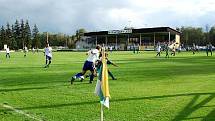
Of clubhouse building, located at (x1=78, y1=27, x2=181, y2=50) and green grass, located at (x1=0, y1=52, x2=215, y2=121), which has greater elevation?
clubhouse building, located at (x1=78, y1=27, x2=181, y2=50)

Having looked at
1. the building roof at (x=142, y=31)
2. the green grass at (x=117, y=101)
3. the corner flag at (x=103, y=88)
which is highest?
the building roof at (x=142, y=31)

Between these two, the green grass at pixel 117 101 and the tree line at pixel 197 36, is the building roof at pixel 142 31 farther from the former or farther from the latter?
the green grass at pixel 117 101

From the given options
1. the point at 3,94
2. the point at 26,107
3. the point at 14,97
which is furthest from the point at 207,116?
the point at 3,94

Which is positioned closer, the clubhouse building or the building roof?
the building roof

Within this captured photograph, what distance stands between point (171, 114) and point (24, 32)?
14145 centimetres

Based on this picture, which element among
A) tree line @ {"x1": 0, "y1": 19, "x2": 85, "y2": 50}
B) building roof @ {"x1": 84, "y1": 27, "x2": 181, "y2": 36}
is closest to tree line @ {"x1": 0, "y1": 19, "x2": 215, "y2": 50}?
tree line @ {"x1": 0, "y1": 19, "x2": 85, "y2": 50}

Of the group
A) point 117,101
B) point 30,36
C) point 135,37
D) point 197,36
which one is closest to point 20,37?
point 30,36

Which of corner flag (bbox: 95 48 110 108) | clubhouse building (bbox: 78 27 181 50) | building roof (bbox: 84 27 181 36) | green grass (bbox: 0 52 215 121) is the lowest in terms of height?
green grass (bbox: 0 52 215 121)

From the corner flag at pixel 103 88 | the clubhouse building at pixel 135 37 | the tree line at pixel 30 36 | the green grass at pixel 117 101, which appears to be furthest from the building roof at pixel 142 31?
the corner flag at pixel 103 88

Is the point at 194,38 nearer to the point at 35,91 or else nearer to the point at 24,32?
the point at 24,32

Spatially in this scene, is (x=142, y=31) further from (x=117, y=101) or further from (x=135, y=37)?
(x=117, y=101)

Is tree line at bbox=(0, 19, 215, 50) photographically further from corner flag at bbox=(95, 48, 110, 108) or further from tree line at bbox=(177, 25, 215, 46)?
corner flag at bbox=(95, 48, 110, 108)

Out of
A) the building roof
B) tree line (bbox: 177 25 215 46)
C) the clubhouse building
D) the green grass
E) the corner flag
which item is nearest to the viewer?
the corner flag

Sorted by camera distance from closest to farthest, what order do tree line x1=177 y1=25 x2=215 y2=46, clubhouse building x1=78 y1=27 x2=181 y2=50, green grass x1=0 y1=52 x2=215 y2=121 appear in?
green grass x1=0 y1=52 x2=215 y2=121, clubhouse building x1=78 y1=27 x2=181 y2=50, tree line x1=177 y1=25 x2=215 y2=46
